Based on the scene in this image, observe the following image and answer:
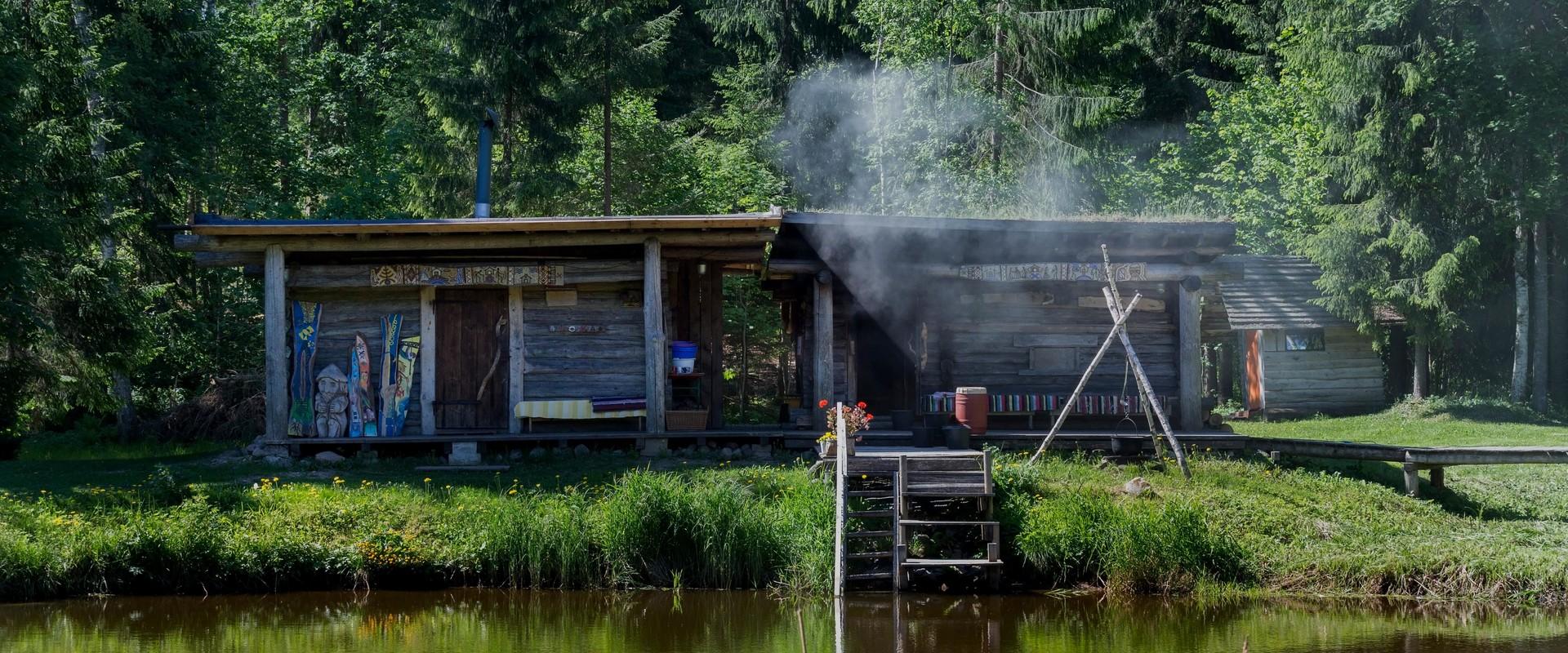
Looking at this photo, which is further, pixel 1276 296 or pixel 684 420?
pixel 1276 296

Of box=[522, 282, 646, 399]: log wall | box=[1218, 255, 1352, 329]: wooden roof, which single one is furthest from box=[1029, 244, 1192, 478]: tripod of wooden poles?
box=[1218, 255, 1352, 329]: wooden roof

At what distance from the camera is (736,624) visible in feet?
41.9

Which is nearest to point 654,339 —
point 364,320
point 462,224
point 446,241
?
point 462,224

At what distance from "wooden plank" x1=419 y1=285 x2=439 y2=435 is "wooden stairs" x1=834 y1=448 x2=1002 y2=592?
20.6 feet

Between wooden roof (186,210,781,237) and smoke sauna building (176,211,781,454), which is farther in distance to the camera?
smoke sauna building (176,211,781,454)

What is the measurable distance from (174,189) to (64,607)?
46.5 feet

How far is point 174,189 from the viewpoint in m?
25.9

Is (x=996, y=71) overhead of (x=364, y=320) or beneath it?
overhead

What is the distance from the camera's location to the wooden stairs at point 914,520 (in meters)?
14.1

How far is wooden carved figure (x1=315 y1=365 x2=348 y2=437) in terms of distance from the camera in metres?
18.3

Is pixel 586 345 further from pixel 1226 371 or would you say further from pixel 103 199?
pixel 1226 371

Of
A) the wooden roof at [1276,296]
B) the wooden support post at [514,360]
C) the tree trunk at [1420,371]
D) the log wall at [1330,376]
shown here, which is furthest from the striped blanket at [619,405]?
the tree trunk at [1420,371]

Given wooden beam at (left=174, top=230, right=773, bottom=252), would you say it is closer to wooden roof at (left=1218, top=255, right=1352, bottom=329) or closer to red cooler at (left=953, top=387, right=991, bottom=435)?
red cooler at (left=953, top=387, right=991, bottom=435)

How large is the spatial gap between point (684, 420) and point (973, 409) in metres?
3.64
